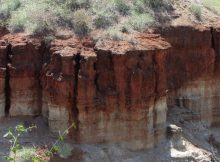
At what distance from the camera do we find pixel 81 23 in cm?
1470

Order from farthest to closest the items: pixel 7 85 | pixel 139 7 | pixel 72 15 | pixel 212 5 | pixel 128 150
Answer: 1. pixel 212 5
2. pixel 139 7
3. pixel 72 15
4. pixel 128 150
5. pixel 7 85

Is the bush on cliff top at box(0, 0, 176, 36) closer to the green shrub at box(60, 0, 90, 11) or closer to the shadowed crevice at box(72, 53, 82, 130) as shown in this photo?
the green shrub at box(60, 0, 90, 11)

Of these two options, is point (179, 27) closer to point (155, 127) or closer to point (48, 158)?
point (155, 127)

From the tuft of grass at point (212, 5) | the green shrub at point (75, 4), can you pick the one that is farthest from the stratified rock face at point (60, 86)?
the tuft of grass at point (212, 5)

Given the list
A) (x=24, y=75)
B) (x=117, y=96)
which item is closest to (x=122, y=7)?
(x=117, y=96)

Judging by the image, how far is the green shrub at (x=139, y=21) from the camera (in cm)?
1545

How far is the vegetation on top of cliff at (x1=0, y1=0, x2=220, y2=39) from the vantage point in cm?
1470

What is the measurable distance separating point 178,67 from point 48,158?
18.6 feet

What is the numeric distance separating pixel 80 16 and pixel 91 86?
2306 millimetres

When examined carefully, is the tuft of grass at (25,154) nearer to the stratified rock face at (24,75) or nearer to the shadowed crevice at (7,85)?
the stratified rock face at (24,75)

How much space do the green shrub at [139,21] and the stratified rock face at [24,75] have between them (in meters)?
2.87

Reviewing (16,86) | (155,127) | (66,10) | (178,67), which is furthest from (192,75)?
(16,86)

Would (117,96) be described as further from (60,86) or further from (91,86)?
(60,86)

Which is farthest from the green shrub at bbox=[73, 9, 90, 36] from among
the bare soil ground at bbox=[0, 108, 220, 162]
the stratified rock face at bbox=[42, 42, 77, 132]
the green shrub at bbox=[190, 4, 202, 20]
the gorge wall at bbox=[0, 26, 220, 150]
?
the green shrub at bbox=[190, 4, 202, 20]
